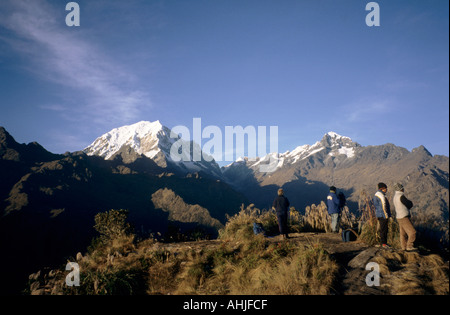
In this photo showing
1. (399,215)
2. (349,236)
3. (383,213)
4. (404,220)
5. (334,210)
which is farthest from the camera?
(334,210)

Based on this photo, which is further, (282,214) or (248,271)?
(282,214)

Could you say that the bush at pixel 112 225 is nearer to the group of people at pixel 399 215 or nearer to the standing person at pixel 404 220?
the group of people at pixel 399 215

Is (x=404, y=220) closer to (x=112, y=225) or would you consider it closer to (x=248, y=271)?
(x=248, y=271)

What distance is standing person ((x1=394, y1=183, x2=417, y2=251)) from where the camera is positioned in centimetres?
713

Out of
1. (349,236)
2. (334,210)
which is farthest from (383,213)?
(334,210)

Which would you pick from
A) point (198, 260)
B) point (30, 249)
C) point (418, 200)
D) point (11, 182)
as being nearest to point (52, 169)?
point (11, 182)

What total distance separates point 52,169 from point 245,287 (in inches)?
6488

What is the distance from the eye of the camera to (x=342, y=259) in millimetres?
7004

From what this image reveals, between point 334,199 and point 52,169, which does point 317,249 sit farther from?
point 52,169

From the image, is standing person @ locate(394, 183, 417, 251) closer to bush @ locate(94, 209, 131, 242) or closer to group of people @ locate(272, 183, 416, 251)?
group of people @ locate(272, 183, 416, 251)

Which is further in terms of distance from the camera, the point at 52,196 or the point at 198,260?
the point at 52,196

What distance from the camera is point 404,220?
24.1 ft

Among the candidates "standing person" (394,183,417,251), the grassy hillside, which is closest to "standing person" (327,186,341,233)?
the grassy hillside
